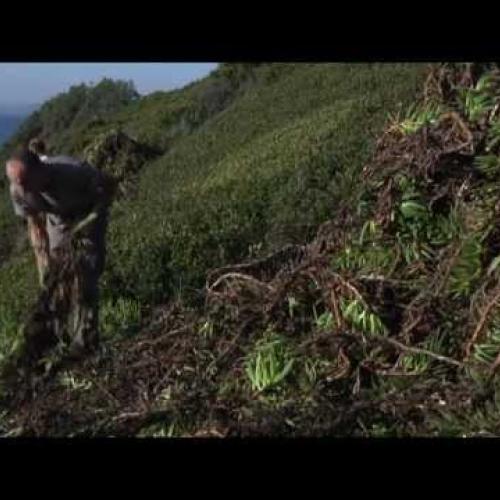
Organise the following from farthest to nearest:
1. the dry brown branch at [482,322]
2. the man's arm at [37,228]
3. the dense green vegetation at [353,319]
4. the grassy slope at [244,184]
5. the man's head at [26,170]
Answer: the grassy slope at [244,184] < the man's arm at [37,228] < the man's head at [26,170] < the dry brown branch at [482,322] < the dense green vegetation at [353,319]

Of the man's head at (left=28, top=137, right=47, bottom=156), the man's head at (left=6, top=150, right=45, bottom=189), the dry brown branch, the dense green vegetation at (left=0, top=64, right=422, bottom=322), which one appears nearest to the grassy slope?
the dense green vegetation at (left=0, top=64, right=422, bottom=322)

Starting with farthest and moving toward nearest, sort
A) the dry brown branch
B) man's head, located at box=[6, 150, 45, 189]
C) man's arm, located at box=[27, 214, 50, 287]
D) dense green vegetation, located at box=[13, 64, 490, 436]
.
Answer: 1. man's arm, located at box=[27, 214, 50, 287]
2. man's head, located at box=[6, 150, 45, 189]
3. the dry brown branch
4. dense green vegetation, located at box=[13, 64, 490, 436]

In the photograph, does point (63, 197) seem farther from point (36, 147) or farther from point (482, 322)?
point (482, 322)

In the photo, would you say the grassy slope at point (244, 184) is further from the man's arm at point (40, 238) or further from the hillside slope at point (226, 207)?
the man's arm at point (40, 238)

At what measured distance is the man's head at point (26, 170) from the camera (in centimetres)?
716

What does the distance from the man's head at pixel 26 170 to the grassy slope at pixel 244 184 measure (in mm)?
1618

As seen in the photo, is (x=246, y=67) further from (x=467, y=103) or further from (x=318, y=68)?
(x=467, y=103)

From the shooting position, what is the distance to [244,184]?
43.2 feet

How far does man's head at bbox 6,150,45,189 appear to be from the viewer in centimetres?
716

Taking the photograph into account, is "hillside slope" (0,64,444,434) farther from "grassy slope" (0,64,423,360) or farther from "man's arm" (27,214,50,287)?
"man's arm" (27,214,50,287)

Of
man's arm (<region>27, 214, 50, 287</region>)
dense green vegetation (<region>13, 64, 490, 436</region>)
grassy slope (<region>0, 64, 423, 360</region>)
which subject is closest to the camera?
dense green vegetation (<region>13, 64, 490, 436</region>)

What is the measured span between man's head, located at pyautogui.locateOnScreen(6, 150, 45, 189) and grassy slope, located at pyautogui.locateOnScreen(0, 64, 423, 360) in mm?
1618

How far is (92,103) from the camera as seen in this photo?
39594 millimetres

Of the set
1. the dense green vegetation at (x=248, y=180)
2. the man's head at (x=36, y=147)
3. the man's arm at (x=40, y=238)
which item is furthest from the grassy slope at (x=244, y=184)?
the man's head at (x=36, y=147)
